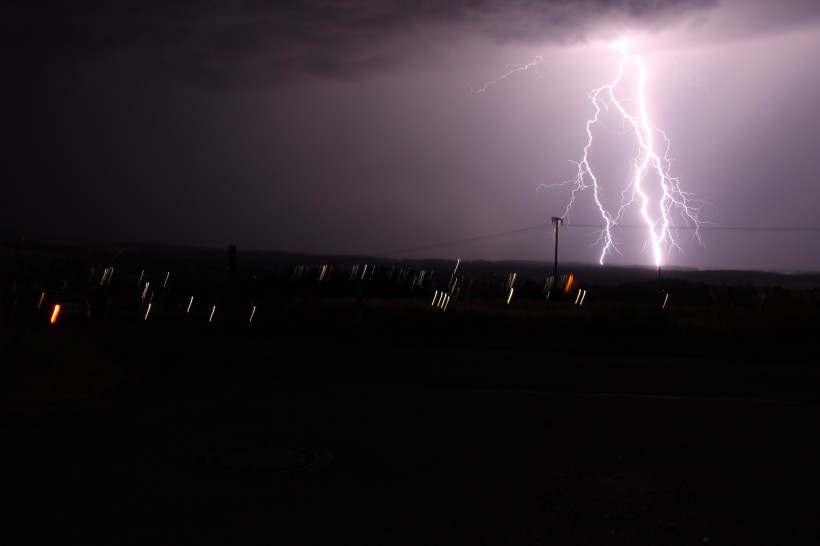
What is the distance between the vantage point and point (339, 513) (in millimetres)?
5441

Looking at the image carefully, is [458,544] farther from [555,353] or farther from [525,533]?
[555,353]

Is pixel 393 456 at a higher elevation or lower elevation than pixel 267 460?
higher

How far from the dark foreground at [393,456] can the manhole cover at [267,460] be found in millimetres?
25

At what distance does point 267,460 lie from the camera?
676 centimetres

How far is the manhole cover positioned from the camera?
21.1 feet

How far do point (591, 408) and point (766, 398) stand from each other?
10.3 feet

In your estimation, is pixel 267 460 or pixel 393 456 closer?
pixel 267 460

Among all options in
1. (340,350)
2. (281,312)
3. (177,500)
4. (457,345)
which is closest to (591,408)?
(177,500)

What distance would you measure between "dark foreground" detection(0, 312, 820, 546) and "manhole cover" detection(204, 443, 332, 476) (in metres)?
0.02

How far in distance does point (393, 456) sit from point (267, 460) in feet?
3.60

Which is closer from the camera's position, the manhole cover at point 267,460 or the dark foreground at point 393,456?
the dark foreground at point 393,456

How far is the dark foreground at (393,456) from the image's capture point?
5227mm

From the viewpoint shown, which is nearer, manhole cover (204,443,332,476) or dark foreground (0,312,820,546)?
dark foreground (0,312,820,546)

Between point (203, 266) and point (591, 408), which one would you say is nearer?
point (591, 408)
